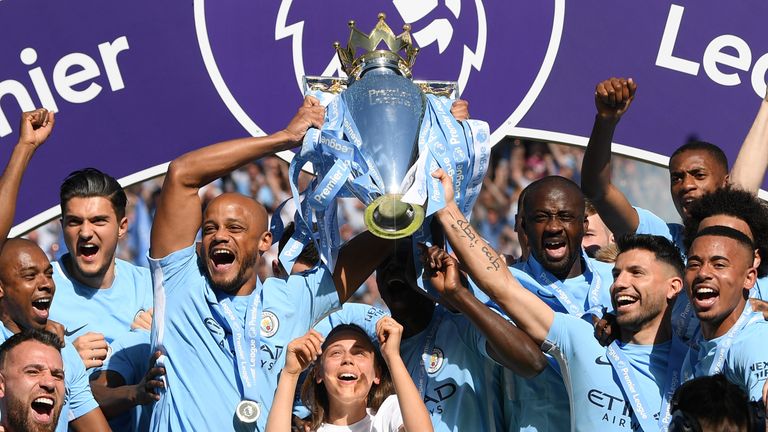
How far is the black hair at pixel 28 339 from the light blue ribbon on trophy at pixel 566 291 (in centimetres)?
187

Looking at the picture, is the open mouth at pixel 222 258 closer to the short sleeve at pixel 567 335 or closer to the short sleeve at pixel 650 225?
the short sleeve at pixel 567 335

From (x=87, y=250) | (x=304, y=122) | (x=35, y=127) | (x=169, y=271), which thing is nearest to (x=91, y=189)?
(x=87, y=250)

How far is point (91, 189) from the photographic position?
6.58 metres

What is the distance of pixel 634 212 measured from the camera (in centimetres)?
685

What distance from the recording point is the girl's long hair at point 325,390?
6.04 meters

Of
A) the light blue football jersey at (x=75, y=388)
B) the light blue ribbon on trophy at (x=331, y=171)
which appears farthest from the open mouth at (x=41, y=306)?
the light blue ribbon on trophy at (x=331, y=171)

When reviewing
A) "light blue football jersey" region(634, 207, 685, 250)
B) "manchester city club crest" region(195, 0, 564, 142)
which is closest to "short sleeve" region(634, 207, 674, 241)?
"light blue football jersey" region(634, 207, 685, 250)

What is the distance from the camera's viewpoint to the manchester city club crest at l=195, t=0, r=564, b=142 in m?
7.67

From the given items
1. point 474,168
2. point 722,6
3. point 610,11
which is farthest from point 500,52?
point 474,168

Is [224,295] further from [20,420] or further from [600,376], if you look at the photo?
[600,376]

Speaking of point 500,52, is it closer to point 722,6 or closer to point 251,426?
point 722,6

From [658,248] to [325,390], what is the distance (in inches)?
53.1

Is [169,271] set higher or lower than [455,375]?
higher

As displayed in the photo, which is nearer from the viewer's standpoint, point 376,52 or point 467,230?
point 467,230
